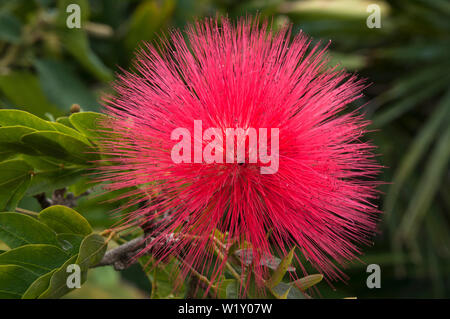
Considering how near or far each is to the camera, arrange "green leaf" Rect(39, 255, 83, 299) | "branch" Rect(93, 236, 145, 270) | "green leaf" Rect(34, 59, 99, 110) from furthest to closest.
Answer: "green leaf" Rect(34, 59, 99, 110) → "branch" Rect(93, 236, 145, 270) → "green leaf" Rect(39, 255, 83, 299)

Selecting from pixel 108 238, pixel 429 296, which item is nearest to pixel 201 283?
pixel 108 238

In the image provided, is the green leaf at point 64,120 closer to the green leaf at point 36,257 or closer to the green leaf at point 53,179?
the green leaf at point 53,179

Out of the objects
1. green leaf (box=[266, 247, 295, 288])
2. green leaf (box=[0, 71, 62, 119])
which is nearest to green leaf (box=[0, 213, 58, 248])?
green leaf (box=[266, 247, 295, 288])

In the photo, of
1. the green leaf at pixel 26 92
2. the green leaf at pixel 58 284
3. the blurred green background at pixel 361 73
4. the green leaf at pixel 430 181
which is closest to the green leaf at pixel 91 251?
the green leaf at pixel 58 284

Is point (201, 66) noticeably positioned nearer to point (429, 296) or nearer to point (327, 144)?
point (327, 144)

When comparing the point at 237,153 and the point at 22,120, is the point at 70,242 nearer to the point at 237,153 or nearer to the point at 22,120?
the point at 22,120

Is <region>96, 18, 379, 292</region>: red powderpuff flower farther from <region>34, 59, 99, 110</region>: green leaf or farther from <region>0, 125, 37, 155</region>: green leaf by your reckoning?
<region>34, 59, 99, 110</region>: green leaf

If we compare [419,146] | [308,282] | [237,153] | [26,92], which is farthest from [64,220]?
[419,146]
